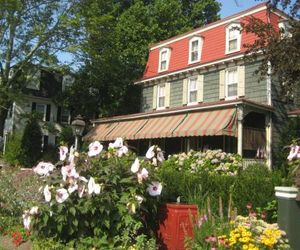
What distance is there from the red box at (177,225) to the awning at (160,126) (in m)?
14.9

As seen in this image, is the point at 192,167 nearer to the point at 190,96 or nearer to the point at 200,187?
the point at 200,187

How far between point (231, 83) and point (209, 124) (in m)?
5.46

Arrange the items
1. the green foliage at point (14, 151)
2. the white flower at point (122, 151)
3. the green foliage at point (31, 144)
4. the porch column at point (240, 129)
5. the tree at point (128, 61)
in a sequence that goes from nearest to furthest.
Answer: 1. the white flower at point (122, 151)
2. the porch column at point (240, 129)
3. the green foliage at point (14, 151)
4. the green foliage at point (31, 144)
5. the tree at point (128, 61)

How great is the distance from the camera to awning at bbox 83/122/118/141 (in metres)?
28.2

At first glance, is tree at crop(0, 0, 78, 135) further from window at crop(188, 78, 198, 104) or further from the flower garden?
the flower garden

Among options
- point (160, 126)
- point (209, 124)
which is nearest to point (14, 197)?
point (209, 124)

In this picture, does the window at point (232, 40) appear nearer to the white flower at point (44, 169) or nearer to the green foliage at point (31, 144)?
the green foliage at point (31, 144)

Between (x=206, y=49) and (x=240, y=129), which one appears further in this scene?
(x=206, y=49)

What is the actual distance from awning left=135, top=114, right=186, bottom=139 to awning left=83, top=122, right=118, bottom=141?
4055mm

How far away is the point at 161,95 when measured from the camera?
3009 cm

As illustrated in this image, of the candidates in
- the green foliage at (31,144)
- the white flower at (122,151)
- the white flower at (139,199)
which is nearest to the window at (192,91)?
the green foliage at (31,144)

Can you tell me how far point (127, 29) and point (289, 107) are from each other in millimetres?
17739

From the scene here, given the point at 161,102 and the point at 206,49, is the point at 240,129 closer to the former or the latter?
the point at 206,49

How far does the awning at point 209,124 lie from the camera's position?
747 inches
